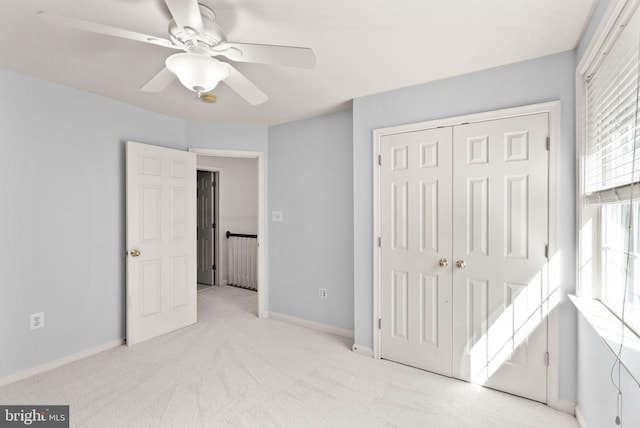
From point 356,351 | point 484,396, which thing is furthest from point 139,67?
point 484,396

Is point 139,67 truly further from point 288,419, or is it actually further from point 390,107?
point 288,419

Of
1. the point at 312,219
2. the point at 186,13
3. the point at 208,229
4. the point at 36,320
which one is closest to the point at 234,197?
the point at 208,229

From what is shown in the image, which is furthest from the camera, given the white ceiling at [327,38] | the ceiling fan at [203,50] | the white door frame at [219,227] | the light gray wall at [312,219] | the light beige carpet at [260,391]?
the white door frame at [219,227]

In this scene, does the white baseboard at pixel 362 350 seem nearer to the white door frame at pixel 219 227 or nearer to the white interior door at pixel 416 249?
the white interior door at pixel 416 249

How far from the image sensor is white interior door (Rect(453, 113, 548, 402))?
2268 millimetres

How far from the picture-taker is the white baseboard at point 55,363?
2.50 meters

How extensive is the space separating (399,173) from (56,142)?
295 cm

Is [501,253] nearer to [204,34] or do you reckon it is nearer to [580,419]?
[580,419]

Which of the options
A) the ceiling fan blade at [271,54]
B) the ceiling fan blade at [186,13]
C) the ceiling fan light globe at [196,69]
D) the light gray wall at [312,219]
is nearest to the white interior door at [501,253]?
the light gray wall at [312,219]

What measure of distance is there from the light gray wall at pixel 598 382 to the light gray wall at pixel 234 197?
5015 mm

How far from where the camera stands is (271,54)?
1.57m

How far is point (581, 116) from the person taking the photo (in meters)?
2.04

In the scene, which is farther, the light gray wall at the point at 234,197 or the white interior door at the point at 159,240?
the light gray wall at the point at 234,197

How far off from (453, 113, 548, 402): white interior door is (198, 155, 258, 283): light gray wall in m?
4.21
